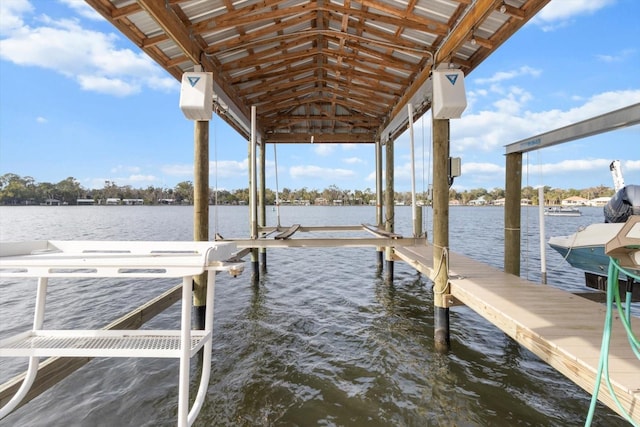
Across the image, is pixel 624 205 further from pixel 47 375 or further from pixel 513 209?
pixel 47 375

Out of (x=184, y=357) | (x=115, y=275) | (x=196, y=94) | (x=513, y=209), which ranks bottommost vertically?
(x=184, y=357)

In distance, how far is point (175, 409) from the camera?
3842 mm

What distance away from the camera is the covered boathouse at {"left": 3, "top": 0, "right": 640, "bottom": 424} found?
359cm

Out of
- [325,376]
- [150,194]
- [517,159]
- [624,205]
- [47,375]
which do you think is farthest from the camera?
[150,194]

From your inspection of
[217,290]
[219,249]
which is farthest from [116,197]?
[219,249]

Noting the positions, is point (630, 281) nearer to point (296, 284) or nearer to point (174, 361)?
point (174, 361)

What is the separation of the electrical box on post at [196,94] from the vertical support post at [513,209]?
17.0 ft

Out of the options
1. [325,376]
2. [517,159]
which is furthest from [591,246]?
[325,376]

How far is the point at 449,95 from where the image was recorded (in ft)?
16.0

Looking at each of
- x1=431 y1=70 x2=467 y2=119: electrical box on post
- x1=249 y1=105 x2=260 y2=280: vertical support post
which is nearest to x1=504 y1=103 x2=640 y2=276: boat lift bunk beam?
x1=431 y1=70 x2=467 y2=119: electrical box on post

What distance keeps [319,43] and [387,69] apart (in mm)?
1555

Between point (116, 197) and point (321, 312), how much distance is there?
122989 mm

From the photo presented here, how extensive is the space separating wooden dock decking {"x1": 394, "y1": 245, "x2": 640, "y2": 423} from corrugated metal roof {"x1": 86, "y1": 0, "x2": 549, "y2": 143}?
11.3 ft

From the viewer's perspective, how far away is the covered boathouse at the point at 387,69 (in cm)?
359
